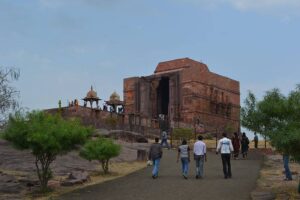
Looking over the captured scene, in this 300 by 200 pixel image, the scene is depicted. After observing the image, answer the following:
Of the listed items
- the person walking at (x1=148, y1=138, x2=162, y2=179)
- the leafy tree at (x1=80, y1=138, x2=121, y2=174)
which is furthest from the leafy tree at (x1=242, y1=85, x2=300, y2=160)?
the leafy tree at (x1=80, y1=138, x2=121, y2=174)

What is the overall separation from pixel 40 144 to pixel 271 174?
8910 millimetres

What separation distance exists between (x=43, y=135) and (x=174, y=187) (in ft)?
13.7

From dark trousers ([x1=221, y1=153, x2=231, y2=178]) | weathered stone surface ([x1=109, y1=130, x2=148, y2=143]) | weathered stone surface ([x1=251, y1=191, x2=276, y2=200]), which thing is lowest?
weathered stone surface ([x1=251, y1=191, x2=276, y2=200])

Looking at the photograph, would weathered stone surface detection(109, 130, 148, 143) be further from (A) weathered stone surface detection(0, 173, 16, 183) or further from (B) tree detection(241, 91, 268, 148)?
(B) tree detection(241, 91, 268, 148)

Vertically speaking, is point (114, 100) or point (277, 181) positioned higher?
point (114, 100)

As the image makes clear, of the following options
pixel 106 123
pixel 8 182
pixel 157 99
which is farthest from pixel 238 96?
pixel 8 182

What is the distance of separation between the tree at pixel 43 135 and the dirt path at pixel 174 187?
1.40 metres

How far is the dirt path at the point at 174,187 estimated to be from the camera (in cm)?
1533

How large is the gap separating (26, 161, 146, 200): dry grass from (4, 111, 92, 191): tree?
0.67 meters

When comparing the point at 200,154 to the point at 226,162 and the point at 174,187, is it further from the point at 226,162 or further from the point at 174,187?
the point at 174,187

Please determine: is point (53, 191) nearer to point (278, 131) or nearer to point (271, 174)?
point (278, 131)

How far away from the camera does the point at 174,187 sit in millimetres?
16938

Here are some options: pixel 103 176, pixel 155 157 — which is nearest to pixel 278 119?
pixel 155 157

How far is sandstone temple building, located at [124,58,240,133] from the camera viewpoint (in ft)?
192
